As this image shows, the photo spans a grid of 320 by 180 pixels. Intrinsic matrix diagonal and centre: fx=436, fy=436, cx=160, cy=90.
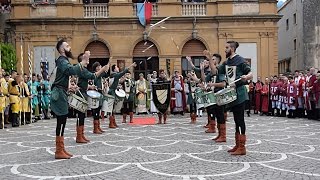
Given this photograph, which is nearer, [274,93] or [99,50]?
[274,93]

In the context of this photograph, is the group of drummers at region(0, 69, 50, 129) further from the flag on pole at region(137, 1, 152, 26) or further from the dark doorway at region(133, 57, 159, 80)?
the flag on pole at region(137, 1, 152, 26)

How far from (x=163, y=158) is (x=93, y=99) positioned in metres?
4.69

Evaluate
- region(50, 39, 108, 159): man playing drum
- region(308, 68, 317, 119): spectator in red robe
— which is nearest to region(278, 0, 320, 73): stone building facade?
region(308, 68, 317, 119): spectator in red robe

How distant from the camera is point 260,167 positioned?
336 inches

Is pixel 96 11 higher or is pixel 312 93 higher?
pixel 96 11

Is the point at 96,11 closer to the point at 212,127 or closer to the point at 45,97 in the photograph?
the point at 45,97

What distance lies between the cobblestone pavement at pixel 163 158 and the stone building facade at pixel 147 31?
58.0 feet

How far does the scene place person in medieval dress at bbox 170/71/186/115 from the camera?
22422mm

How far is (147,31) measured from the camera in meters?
31.4

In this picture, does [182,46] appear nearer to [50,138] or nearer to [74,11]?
[74,11]

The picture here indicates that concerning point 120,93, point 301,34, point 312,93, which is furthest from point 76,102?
point 301,34

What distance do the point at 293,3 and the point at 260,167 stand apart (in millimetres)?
44993

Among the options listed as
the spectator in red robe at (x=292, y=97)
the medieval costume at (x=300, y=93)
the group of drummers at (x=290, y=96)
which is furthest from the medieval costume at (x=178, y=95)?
the medieval costume at (x=300, y=93)

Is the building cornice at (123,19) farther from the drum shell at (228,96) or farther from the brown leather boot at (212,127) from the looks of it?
the drum shell at (228,96)
